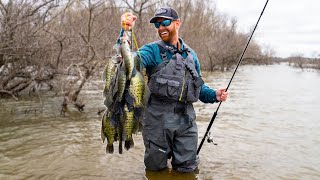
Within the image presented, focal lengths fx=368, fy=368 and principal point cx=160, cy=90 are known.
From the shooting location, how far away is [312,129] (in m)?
8.79

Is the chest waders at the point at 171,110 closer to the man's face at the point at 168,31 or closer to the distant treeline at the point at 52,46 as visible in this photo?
the man's face at the point at 168,31

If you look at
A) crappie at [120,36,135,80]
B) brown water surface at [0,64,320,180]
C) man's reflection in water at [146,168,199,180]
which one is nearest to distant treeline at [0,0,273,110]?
brown water surface at [0,64,320,180]

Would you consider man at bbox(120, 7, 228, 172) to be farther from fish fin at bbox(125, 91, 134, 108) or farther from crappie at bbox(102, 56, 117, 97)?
crappie at bbox(102, 56, 117, 97)

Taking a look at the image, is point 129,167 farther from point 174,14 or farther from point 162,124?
point 174,14

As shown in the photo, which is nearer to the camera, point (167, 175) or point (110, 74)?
point (110, 74)

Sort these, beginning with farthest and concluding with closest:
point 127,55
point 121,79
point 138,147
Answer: point 138,147
point 121,79
point 127,55

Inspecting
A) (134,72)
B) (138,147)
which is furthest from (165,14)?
(138,147)

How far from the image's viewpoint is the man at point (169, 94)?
4.23 m

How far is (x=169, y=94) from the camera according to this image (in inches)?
166

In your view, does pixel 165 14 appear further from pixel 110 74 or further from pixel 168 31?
pixel 110 74

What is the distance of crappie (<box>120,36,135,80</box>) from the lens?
3.45 m

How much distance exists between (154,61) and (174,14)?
0.60m

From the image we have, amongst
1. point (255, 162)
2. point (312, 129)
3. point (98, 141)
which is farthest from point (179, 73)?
point (312, 129)

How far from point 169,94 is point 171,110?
22cm
